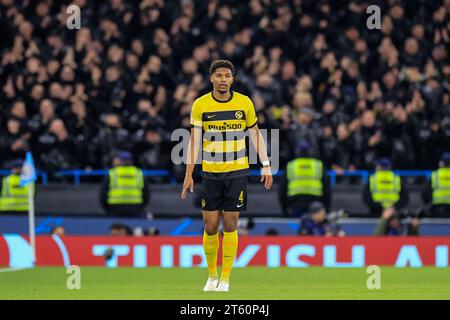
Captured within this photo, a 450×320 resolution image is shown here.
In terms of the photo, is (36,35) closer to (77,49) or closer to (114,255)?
(77,49)

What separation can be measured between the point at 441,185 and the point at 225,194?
27.8 feet

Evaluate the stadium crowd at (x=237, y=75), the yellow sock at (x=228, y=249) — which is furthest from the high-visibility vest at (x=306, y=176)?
the yellow sock at (x=228, y=249)

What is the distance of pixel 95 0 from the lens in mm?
23281

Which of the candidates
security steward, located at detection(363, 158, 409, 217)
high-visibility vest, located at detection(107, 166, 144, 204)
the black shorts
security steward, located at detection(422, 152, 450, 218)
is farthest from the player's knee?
security steward, located at detection(422, 152, 450, 218)

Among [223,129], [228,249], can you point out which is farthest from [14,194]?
[223,129]

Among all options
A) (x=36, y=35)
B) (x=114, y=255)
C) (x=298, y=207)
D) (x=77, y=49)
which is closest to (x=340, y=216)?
→ (x=298, y=207)

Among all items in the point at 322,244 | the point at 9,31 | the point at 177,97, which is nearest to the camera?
the point at 322,244

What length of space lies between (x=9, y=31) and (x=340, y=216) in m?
Result: 8.41

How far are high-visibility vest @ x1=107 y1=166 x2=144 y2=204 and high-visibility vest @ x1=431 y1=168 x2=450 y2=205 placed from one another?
485 cm

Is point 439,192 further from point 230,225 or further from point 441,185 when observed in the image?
point 230,225

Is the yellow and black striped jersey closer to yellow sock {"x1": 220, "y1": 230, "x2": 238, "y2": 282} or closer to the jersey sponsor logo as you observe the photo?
the jersey sponsor logo

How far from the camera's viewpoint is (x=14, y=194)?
1914 cm

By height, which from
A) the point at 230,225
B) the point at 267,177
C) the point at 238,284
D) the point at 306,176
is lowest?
the point at 238,284

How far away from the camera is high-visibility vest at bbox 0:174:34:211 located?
1909 cm
